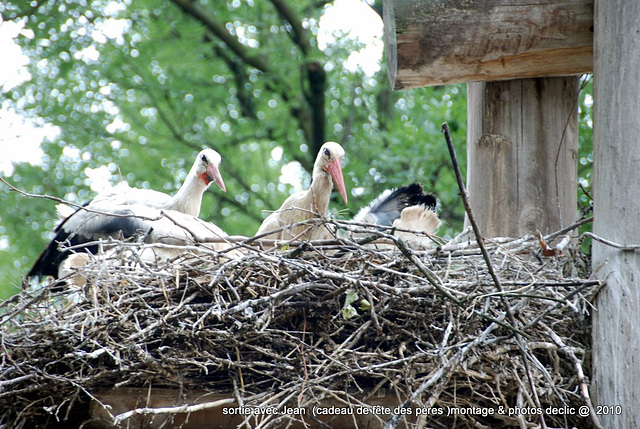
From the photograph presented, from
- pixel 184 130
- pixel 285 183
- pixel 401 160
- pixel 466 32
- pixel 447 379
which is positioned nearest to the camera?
pixel 447 379

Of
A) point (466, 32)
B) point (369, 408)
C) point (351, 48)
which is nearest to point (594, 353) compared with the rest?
point (369, 408)

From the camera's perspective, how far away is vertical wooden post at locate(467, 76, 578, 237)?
4172 millimetres

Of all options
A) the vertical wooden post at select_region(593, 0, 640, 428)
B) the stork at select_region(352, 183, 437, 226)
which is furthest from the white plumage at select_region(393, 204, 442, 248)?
the vertical wooden post at select_region(593, 0, 640, 428)

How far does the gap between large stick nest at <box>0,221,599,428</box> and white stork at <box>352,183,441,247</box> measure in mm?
1508

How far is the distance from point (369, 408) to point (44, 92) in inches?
294

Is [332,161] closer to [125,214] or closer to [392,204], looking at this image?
[392,204]

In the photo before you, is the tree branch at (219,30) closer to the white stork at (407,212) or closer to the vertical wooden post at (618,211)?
the white stork at (407,212)

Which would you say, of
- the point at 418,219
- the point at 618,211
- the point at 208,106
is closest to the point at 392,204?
the point at 418,219

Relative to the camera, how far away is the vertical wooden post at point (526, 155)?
417cm

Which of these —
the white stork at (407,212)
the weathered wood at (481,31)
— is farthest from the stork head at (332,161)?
the weathered wood at (481,31)

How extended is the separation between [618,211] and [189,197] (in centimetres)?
362

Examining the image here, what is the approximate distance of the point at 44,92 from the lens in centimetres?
973

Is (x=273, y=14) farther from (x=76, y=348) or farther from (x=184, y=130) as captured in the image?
(x=76, y=348)

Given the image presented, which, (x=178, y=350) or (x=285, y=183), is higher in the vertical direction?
(x=285, y=183)
